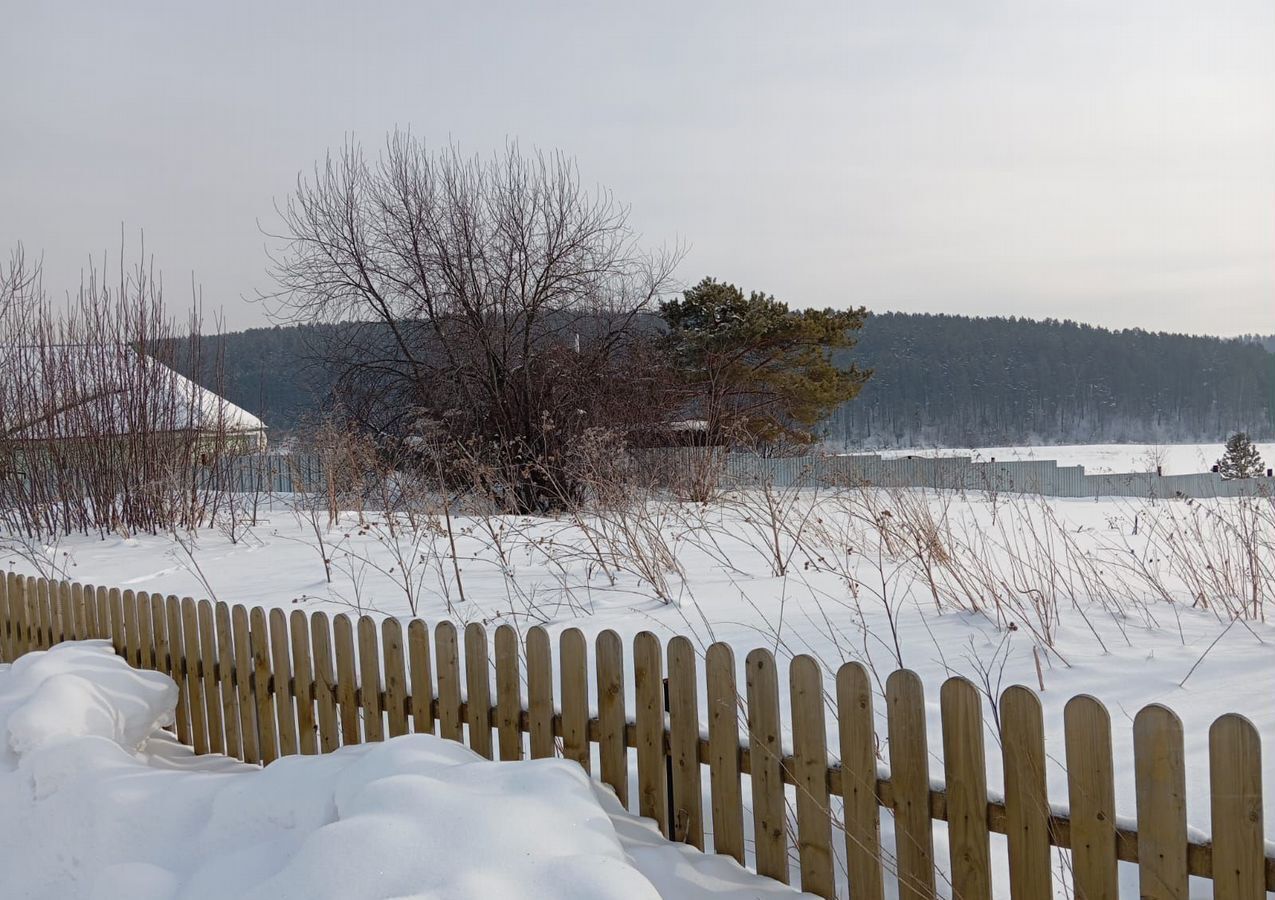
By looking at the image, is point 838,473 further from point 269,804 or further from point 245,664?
point 269,804

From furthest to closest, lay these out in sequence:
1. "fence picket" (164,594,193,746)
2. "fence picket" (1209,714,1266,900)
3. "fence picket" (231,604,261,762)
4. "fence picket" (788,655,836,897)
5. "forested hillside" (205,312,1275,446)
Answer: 1. "forested hillside" (205,312,1275,446)
2. "fence picket" (164,594,193,746)
3. "fence picket" (231,604,261,762)
4. "fence picket" (788,655,836,897)
5. "fence picket" (1209,714,1266,900)

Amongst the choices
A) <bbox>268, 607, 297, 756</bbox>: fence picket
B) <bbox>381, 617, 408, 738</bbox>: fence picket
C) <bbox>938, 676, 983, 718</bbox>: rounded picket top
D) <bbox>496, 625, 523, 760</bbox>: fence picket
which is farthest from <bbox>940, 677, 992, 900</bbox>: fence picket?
<bbox>268, 607, 297, 756</bbox>: fence picket

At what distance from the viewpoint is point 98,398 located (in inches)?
385

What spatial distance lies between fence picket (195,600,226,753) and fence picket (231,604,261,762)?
0.56 ft

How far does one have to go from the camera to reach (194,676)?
399cm

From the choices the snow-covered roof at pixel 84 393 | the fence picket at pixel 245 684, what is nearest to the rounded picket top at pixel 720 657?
the fence picket at pixel 245 684

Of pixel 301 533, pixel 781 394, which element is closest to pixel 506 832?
pixel 301 533

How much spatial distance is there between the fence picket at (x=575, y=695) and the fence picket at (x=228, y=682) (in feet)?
5.97

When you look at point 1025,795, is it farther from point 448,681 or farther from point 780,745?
point 448,681

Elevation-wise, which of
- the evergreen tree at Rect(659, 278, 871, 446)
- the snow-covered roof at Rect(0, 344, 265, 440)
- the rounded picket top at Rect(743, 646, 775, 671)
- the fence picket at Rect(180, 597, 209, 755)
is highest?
the evergreen tree at Rect(659, 278, 871, 446)

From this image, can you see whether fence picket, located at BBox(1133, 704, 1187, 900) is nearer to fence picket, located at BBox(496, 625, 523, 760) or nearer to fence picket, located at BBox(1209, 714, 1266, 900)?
fence picket, located at BBox(1209, 714, 1266, 900)

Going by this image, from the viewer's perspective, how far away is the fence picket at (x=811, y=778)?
223 centimetres

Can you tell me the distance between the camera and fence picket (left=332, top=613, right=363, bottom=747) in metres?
3.33

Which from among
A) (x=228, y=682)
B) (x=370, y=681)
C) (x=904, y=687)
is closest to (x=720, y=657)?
(x=904, y=687)
